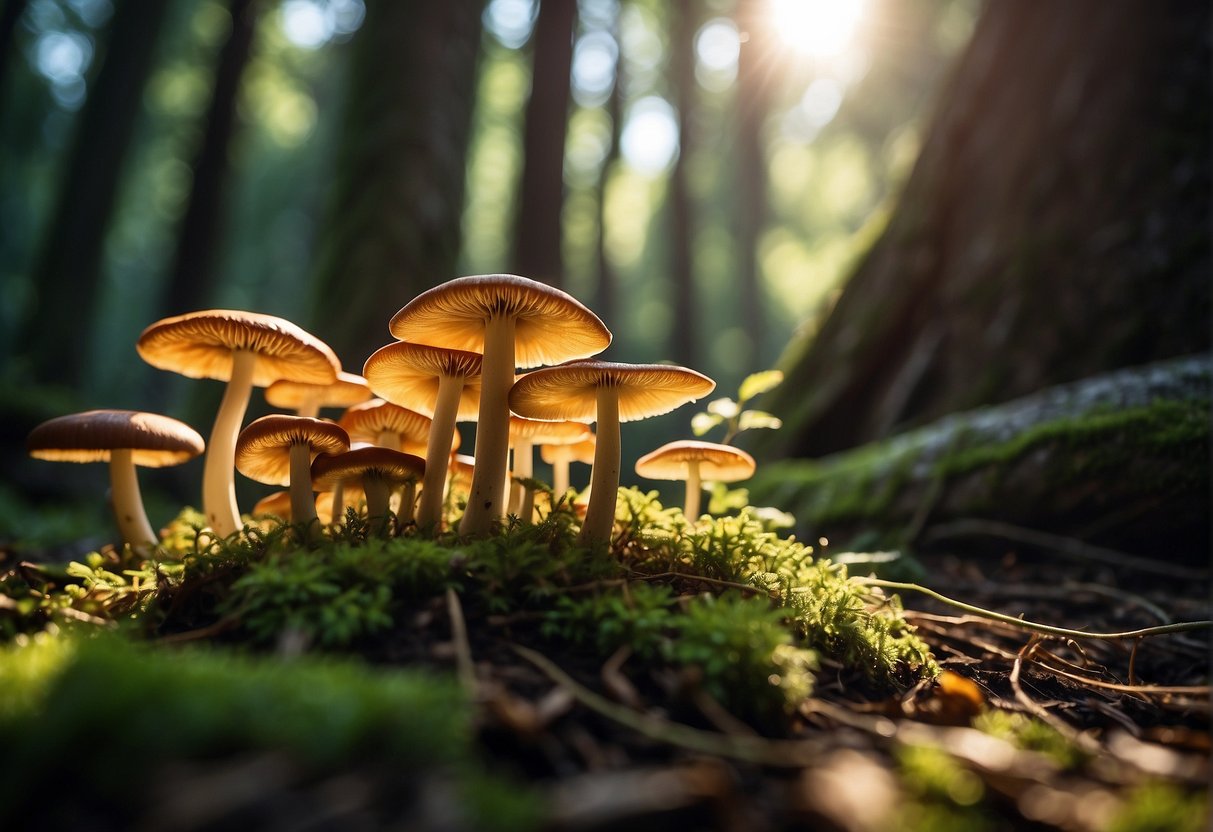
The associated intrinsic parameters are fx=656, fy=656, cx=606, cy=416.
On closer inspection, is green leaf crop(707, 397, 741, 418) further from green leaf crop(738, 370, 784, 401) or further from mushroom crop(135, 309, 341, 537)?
mushroom crop(135, 309, 341, 537)

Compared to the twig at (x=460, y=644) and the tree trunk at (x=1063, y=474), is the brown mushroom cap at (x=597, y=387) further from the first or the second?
the tree trunk at (x=1063, y=474)

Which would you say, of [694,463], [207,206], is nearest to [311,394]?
[694,463]

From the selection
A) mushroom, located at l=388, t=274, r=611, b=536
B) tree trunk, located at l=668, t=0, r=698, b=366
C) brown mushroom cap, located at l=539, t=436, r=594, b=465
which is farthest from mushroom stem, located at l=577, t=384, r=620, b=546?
tree trunk, located at l=668, t=0, r=698, b=366

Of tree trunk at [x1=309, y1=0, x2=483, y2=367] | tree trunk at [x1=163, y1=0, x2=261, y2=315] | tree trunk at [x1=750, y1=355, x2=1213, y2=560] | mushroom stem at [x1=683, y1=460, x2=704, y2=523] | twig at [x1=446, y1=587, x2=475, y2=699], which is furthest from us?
tree trunk at [x1=163, y1=0, x2=261, y2=315]

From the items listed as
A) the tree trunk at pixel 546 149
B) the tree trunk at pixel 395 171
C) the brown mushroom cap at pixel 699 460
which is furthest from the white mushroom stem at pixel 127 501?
the tree trunk at pixel 546 149

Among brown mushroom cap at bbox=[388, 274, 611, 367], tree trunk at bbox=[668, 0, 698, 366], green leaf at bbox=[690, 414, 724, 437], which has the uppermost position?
tree trunk at bbox=[668, 0, 698, 366]

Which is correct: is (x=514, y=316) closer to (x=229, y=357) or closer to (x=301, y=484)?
(x=301, y=484)
